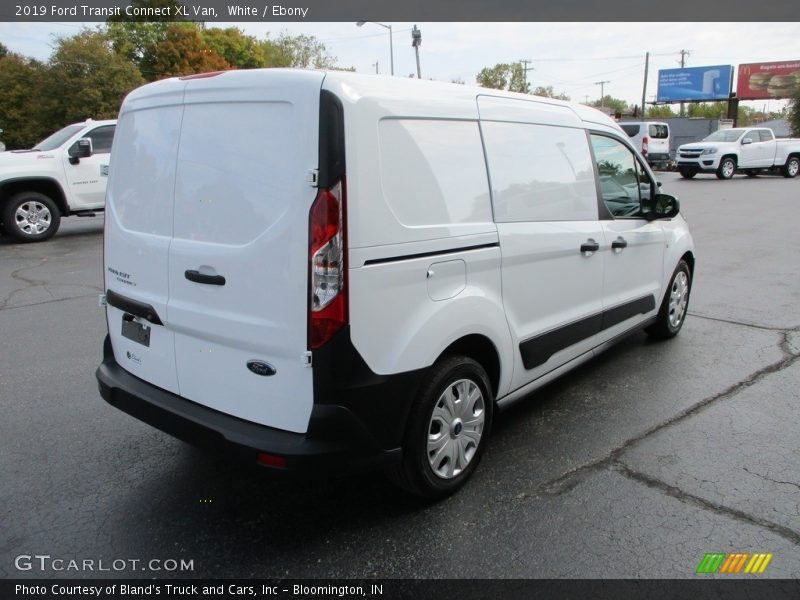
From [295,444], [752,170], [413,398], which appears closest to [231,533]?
[295,444]

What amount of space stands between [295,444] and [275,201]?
98 cm

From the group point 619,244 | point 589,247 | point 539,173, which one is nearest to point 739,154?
point 619,244

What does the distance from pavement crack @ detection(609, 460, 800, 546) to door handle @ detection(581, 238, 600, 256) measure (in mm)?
1285

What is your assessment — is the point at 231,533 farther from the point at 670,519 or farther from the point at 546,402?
the point at 546,402

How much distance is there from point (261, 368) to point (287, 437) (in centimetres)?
30

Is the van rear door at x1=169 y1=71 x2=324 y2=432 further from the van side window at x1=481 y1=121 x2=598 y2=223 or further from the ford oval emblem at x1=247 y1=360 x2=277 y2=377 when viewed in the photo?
the van side window at x1=481 y1=121 x2=598 y2=223

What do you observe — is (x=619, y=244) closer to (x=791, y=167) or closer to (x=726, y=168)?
(x=726, y=168)

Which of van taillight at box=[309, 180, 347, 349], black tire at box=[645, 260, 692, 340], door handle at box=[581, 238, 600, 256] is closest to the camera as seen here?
van taillight at box=[309, 180, 347, 349]

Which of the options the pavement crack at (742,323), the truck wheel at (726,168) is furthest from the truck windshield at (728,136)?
the pavement crack at (742,323)

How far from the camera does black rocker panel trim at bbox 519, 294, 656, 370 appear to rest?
3.55 m

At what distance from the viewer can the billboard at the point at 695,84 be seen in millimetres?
55781

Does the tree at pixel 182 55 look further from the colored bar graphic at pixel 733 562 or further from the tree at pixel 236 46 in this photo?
the colored bar graphic at pixel 733 562

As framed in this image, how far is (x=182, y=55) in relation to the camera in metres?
47.9

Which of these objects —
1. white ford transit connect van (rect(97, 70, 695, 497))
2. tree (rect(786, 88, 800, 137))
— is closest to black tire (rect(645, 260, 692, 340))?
white ford transit connect van (rect(97, 70, 695, 497))
